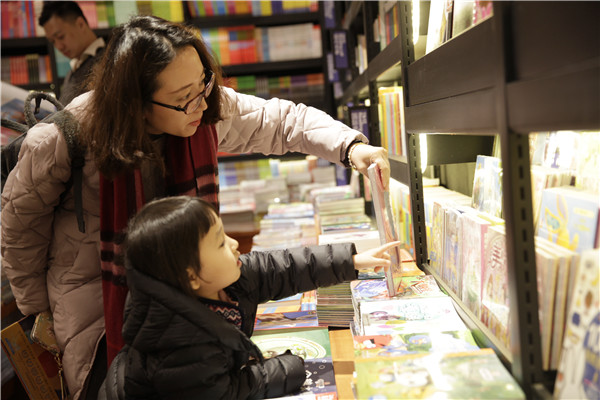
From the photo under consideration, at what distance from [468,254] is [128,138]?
91 centimetres

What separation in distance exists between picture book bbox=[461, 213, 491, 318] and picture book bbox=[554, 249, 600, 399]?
364 mm

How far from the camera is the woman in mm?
1384

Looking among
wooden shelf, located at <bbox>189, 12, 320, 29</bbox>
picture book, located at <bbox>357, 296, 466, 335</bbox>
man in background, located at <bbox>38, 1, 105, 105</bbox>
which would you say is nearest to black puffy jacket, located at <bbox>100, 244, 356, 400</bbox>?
picture book, located at <bbox>357, 296, 466, 335</bbox>

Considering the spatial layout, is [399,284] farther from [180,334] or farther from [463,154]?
[180,334]

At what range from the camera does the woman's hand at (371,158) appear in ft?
4.87

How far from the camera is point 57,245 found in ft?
5.08

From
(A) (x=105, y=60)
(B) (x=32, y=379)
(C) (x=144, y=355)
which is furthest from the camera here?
(B) (x=32, y=379)

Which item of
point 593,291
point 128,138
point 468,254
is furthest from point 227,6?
point 593,291

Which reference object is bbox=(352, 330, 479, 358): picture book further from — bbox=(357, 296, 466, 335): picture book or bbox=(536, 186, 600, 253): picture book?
bbox=(536, 186, 600, 253): picture book

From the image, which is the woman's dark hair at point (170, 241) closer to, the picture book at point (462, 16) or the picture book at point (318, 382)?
the picture book at point (318, 382)

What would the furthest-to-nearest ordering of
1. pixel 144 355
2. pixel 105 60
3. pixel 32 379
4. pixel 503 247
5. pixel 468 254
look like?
1. pixel 32 379
2. pixel 105 60
3. pixel 468 254
4. pixel 144 355
5. pixel 503 247

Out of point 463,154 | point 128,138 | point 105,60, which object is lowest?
point 463,154

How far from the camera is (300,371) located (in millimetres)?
1254

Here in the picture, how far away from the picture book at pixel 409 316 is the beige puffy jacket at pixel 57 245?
0.51 metres
